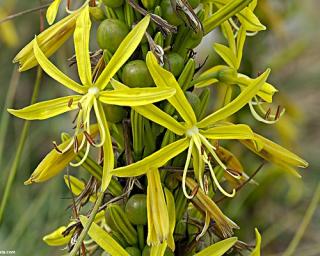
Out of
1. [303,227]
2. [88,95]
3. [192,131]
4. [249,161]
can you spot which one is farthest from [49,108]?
[249,161]

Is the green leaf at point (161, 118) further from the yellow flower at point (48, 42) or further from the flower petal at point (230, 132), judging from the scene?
the yellow flower at point (48, 42)

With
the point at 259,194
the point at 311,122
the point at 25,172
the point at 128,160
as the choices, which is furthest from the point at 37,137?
the point at 128,160

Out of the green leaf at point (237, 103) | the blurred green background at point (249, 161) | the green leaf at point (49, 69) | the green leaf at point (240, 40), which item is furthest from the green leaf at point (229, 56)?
the blurred green background at point (249, 161)

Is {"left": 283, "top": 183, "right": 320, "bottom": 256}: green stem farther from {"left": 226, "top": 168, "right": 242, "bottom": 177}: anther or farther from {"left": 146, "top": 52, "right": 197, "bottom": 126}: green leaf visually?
{"left": 146, "top": 52, "right": 197, "bottom": 126}: green leaf

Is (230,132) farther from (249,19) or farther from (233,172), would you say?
(249,19)

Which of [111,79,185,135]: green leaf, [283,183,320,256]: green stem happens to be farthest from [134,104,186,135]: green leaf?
[283,183,320,256]: green stem

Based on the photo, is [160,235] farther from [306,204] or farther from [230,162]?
[306,204]
